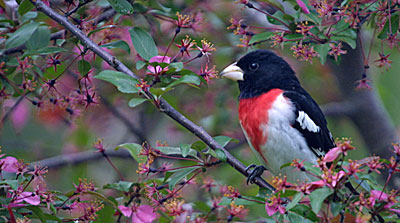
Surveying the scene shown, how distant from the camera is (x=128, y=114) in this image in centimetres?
564

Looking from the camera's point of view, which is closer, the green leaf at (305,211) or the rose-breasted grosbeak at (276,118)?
the green leaf at (305,211)

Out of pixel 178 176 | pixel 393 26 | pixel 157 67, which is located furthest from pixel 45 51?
pixel 393 26

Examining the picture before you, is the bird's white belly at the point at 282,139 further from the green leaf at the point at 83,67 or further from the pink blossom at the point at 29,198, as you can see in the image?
the pink blossom at the point at 29,198

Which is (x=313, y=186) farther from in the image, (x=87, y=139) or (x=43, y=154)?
(x=43, y=154)

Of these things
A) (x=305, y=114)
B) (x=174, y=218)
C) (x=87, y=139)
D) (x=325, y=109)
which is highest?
(x=305, y=114)

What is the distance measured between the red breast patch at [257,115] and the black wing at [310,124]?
0.39ft

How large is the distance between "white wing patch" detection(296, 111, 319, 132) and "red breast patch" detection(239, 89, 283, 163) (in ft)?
0.64

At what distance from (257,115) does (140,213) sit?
1130 millimetres

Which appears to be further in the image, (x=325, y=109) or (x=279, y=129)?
(x=325, y=109)

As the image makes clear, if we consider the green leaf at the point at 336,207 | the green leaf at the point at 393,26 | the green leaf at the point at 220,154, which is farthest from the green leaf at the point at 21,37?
the green leaf at the point at 393,26

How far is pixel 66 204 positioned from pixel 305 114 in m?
1.62

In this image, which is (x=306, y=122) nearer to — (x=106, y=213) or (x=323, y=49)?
(x=323, y=49)

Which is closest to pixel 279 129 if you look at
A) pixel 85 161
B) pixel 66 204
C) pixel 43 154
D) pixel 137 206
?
pixel 137 206

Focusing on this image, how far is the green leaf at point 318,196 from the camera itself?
191cm
